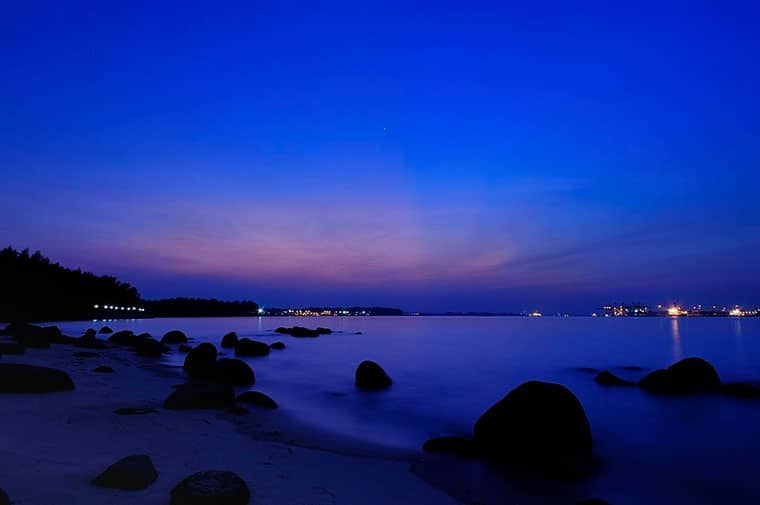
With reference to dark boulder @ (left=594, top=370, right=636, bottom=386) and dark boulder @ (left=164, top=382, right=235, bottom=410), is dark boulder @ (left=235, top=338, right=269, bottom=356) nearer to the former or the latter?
dark boulder @ (left=164, top=382, right=235, bottom=410)

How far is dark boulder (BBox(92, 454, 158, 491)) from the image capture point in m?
→ 5.29

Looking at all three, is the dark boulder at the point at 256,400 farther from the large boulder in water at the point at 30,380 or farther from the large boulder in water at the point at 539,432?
the large boulder in water at the point at 539,432

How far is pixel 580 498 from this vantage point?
Result: 8.09 meters

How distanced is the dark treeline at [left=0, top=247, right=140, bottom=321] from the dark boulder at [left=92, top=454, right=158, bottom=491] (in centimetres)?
8404

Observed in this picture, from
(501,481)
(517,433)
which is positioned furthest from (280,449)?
(517,433)

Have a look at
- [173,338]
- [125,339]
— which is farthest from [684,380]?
[173,338]

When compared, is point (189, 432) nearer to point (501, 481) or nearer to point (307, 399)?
point (501, 481)

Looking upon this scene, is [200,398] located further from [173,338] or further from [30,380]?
[173,338]

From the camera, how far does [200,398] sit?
1227 cm

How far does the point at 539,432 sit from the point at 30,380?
11.2 m

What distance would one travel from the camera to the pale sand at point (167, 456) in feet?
17.4

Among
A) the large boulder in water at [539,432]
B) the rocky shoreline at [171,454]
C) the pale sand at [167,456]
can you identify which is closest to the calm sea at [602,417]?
the large boulder in water at [539,432]

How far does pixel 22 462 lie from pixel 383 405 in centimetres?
1271

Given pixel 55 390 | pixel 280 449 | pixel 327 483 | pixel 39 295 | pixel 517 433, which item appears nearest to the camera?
pixel 327 483
